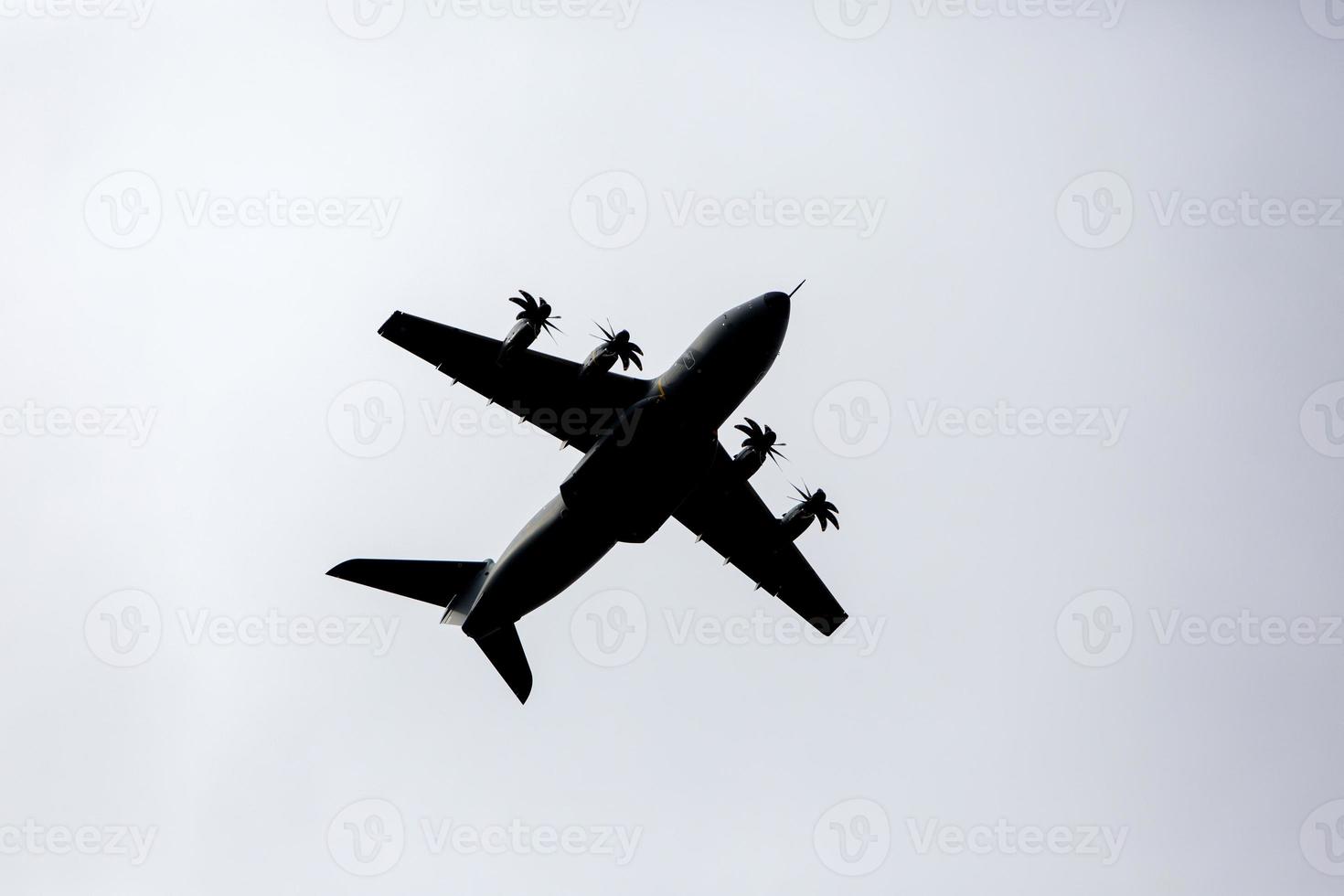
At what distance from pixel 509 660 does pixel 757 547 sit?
31.6 ft

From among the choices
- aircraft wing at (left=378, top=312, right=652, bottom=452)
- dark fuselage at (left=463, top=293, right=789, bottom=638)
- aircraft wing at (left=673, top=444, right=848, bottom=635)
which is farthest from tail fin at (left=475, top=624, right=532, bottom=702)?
aircraft wing at (left=378, top=312, right=652, bottom=452)

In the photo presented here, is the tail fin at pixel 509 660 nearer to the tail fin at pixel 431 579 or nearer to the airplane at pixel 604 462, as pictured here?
the airplane at pixel 604 462

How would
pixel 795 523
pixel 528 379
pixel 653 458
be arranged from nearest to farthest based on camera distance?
pixel 653 458 → pixel 528 379 → pixel 795 523

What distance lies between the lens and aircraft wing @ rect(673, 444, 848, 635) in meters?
39.6

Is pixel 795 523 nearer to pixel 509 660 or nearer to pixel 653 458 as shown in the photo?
pixel 653 458

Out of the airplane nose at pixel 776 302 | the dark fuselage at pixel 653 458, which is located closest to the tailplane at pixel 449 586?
the dark fuselage at pixel 653 458

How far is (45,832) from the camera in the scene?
135 ft

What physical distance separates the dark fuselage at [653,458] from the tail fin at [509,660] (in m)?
4.35

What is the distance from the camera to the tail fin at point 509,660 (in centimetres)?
3988

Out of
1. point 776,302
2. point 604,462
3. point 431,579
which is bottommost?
point 431,579

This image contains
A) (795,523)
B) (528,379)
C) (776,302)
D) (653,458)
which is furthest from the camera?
(795,523)

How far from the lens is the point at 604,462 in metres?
34.0

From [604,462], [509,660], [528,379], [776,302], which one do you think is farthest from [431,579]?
[776,302]

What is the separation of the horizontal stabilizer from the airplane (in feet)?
0.14
